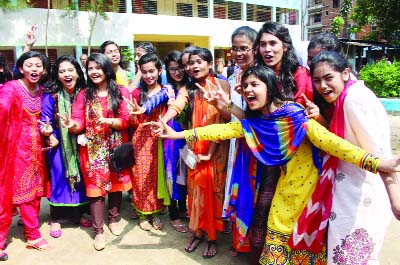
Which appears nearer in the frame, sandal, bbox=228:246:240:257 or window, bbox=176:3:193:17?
sandal, bbox=228:246:240:257

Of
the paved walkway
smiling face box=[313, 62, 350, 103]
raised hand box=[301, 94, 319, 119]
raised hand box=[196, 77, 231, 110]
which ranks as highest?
smiling face box=[313, 62, 350, 103]

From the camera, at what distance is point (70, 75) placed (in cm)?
326

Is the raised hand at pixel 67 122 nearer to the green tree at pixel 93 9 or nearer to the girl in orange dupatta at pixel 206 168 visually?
the girl in orange dupatta at pixel 206 168

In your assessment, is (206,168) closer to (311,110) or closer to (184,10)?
(311,110)

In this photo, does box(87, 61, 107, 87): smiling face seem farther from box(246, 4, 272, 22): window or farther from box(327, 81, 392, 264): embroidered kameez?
box(246, 4, 272, 22): window

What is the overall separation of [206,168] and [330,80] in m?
1.23

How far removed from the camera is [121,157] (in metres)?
3.29

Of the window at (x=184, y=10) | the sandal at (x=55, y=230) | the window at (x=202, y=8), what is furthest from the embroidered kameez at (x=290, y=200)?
the window at (x=202, y=8)

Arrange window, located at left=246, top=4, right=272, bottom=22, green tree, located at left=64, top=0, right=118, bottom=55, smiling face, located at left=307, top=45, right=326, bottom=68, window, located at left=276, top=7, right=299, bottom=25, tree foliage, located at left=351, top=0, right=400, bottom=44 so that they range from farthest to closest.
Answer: window, located at left=276, top=7, right=299, bottom=25
window, located at left=246, top=4, right=272, bottom=22
tree foliage, located at left=351, top=0, right=400, bottom=44
green tree, located at left=64, top=0, right=118, bottom=55
smiling face, located at left=307, top=45, right=326, bottom=68

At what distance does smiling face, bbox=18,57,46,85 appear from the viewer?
3.12 m

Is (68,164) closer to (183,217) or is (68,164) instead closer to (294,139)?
(183,217)

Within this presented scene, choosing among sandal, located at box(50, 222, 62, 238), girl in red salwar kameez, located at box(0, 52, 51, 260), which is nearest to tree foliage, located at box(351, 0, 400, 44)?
girl in red salwar kameez, located at box(0, 52, 51, 260)

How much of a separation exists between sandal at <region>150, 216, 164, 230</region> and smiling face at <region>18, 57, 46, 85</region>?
173 cm

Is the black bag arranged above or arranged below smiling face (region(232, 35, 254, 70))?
below
